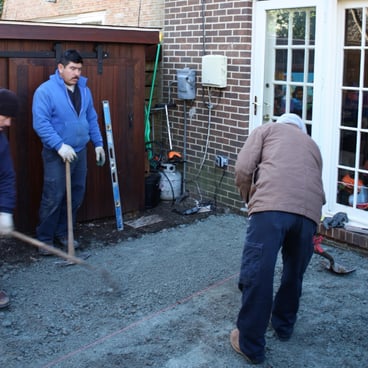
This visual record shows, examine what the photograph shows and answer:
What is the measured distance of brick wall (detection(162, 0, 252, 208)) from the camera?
696 cm

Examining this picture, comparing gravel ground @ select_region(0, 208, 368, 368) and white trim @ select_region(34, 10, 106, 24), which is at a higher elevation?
white trim @ select_region(34, 10, 106, 24)

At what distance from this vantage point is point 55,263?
18.7 ft

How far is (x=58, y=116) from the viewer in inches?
226

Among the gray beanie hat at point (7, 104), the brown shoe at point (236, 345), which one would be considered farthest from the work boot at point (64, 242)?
the brown shoe at point (236, 345)

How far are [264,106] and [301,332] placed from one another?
3.18 meters

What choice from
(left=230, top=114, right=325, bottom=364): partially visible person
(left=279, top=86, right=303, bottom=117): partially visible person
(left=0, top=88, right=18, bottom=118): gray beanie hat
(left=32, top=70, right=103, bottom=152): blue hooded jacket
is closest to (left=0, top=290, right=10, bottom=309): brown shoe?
(left=0, top=88, right=18, bottom=118): gray beanie hat

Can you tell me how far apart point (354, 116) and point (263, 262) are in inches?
105

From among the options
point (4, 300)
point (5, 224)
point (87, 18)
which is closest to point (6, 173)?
point (5, 224)

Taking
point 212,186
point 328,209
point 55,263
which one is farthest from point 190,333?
point 212,186

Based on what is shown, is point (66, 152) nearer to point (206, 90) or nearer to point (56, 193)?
point (56, 193)

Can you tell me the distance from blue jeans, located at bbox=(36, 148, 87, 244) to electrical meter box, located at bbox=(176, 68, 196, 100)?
1.93 meters

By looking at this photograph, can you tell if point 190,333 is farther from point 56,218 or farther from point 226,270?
point 56,218

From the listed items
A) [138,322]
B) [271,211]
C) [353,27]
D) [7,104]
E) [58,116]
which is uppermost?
[353,27]

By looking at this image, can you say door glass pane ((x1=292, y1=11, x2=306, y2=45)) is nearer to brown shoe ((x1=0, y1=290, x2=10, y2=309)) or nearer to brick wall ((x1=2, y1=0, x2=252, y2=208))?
brick wall ((x1=2, y1=0, x2=252, y2=208))
